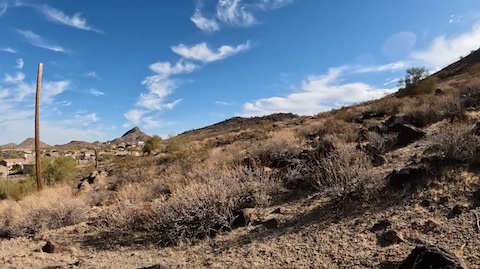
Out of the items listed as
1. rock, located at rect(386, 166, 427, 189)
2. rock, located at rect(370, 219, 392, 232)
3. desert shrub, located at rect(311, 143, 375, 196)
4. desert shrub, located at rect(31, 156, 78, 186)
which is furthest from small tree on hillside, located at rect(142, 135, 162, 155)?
rock, located at rect(370, 219, 392, 232)

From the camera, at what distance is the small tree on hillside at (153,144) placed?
44188mm

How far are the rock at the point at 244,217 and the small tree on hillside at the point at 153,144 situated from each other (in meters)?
37.0

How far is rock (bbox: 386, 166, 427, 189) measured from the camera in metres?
7.41

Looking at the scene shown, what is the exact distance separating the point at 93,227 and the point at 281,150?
7.04m

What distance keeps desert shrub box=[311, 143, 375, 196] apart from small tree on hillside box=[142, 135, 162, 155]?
36.1m

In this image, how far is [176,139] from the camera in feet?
111

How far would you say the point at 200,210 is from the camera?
8039 millimetres

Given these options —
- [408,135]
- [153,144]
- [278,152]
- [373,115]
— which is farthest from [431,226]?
[153,144]

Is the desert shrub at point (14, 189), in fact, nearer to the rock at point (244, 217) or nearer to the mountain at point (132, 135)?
the rock at point (244, 217)

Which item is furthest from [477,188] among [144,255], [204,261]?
[144,255]

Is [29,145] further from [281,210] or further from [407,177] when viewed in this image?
[407,177]

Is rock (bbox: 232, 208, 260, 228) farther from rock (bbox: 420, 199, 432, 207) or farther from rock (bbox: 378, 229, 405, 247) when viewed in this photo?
rock (bbox: 420, 199, 432, 207)

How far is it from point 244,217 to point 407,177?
315cm

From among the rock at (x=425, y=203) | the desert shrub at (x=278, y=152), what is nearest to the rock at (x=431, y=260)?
the rock at (x=425, y=203)
